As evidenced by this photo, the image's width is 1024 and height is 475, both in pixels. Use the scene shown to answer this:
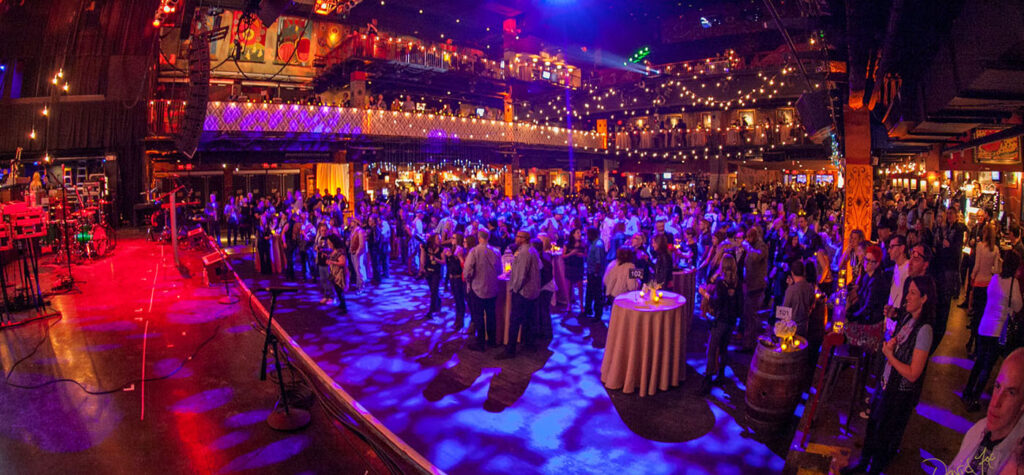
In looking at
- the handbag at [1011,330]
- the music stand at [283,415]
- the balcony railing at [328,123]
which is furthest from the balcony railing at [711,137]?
the music stand at [283,415]

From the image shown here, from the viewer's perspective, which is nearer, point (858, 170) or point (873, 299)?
point (873, 299)

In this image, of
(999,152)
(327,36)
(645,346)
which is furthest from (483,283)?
(327,36)

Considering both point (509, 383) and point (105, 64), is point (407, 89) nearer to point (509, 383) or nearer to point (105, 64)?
point (105, 64)

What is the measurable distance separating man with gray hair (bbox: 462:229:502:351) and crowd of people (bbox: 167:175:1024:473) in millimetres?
17

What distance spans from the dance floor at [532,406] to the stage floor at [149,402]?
745 millimetres

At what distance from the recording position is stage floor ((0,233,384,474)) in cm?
446

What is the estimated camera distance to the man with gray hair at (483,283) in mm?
7211

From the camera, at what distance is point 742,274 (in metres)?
6.42

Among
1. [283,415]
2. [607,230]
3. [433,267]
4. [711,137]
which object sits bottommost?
[283,415]

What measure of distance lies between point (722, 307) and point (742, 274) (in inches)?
29.5

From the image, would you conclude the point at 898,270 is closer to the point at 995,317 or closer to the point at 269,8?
the point at 995,317

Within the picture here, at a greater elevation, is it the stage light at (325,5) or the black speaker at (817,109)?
the stage light at (325,5)

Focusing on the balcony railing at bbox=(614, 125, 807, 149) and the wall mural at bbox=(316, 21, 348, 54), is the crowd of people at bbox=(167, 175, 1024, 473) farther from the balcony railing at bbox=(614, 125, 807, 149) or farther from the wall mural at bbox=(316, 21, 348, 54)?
the wall mural at bbox=(316, 21, 348, 54)

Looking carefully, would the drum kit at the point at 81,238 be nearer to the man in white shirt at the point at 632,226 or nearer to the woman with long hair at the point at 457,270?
the woman with long hair at the point at 457,270
